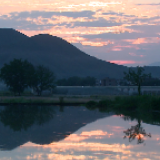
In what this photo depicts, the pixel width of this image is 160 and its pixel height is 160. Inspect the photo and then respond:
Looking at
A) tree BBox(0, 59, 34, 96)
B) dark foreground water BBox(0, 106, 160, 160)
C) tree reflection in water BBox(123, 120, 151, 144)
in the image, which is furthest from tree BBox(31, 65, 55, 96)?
tree reflection in water BBox(123, 120, 151, 144)

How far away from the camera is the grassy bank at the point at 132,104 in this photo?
88.2ft

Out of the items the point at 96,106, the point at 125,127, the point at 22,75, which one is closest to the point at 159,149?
the point at 125,127

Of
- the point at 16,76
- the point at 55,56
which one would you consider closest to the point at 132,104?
the point at 16,76

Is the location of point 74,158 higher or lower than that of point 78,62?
lower

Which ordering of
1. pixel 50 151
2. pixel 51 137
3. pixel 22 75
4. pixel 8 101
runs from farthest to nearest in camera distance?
pixel 22 75 < pixel 8 101 < pixel 51 137 < pixel 50 151

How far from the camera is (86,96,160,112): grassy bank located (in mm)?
26888

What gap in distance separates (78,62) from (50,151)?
117791 millimetres

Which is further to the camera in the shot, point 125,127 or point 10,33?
point 10,33

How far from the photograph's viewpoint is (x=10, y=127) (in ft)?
60.3

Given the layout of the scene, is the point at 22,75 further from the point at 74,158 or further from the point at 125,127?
the point at 74,158

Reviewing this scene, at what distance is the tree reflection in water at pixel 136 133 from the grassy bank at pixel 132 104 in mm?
9160

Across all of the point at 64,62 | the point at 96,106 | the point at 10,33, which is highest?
the point at 10,33

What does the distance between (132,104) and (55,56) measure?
10444 centimetres

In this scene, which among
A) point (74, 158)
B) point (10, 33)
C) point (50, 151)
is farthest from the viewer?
point (10, 33)
